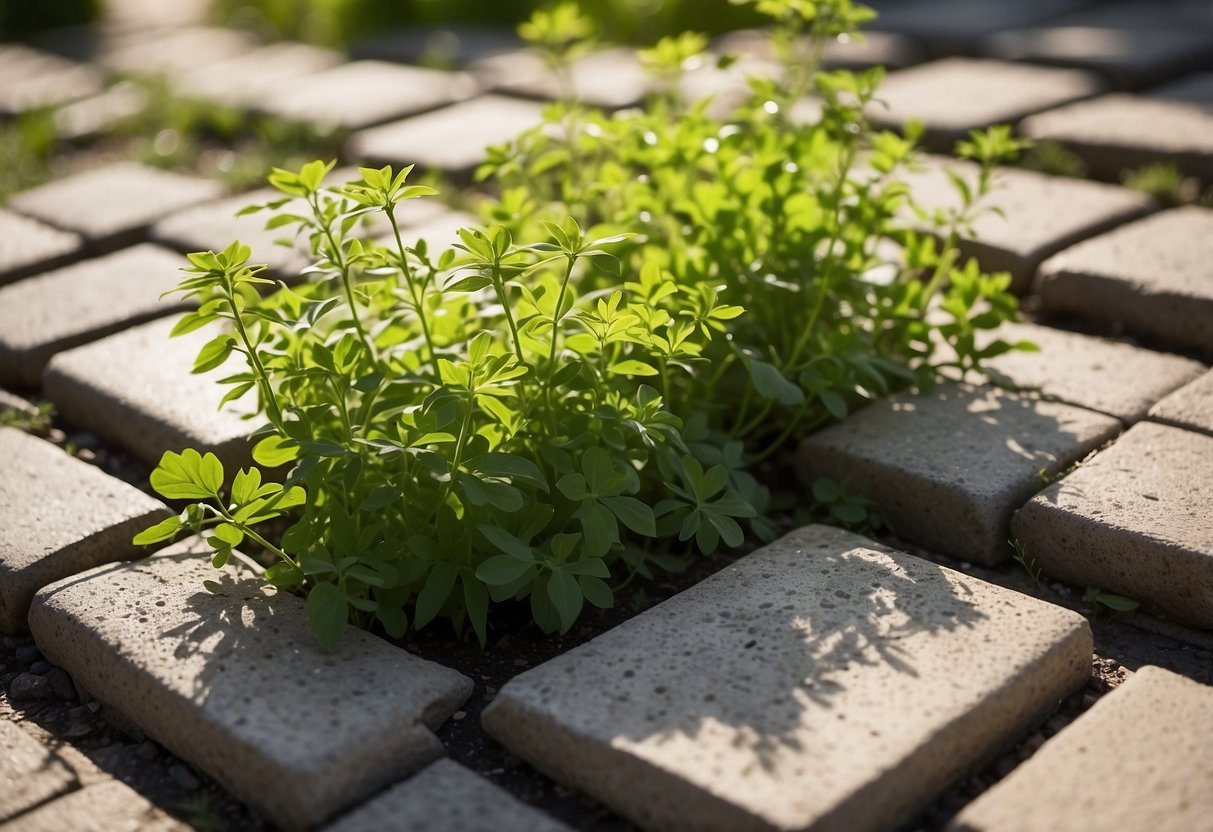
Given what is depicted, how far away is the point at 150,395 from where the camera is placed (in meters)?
2.51

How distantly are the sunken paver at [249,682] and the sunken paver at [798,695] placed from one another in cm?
14

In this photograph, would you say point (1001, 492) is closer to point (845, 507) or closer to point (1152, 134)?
point (845, 507)

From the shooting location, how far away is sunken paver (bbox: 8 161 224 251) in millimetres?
3428

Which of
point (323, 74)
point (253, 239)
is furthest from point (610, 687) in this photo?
point (323, 74)

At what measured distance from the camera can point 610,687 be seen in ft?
5.55

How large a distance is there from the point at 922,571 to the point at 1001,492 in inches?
10.5

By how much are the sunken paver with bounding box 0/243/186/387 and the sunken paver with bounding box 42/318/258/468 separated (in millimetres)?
59

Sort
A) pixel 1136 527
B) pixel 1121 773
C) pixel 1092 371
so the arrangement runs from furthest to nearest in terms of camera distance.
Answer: pixel 1092 371 < pixel 1136 527 < pixel 1121 773

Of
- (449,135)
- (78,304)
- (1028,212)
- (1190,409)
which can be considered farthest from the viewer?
(449,135)

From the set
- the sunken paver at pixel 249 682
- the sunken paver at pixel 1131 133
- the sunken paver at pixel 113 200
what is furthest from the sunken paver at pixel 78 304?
the sunken paver at pixel 1131 133

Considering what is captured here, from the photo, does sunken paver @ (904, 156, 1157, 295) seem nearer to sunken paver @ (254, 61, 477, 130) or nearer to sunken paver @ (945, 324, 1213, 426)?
sunken paver @ (945, 324, 1213, 426)

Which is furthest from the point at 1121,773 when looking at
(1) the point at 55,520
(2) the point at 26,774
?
(1) the point at 55,520

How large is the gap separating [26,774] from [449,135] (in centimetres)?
265

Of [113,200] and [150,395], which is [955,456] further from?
[113,200]
